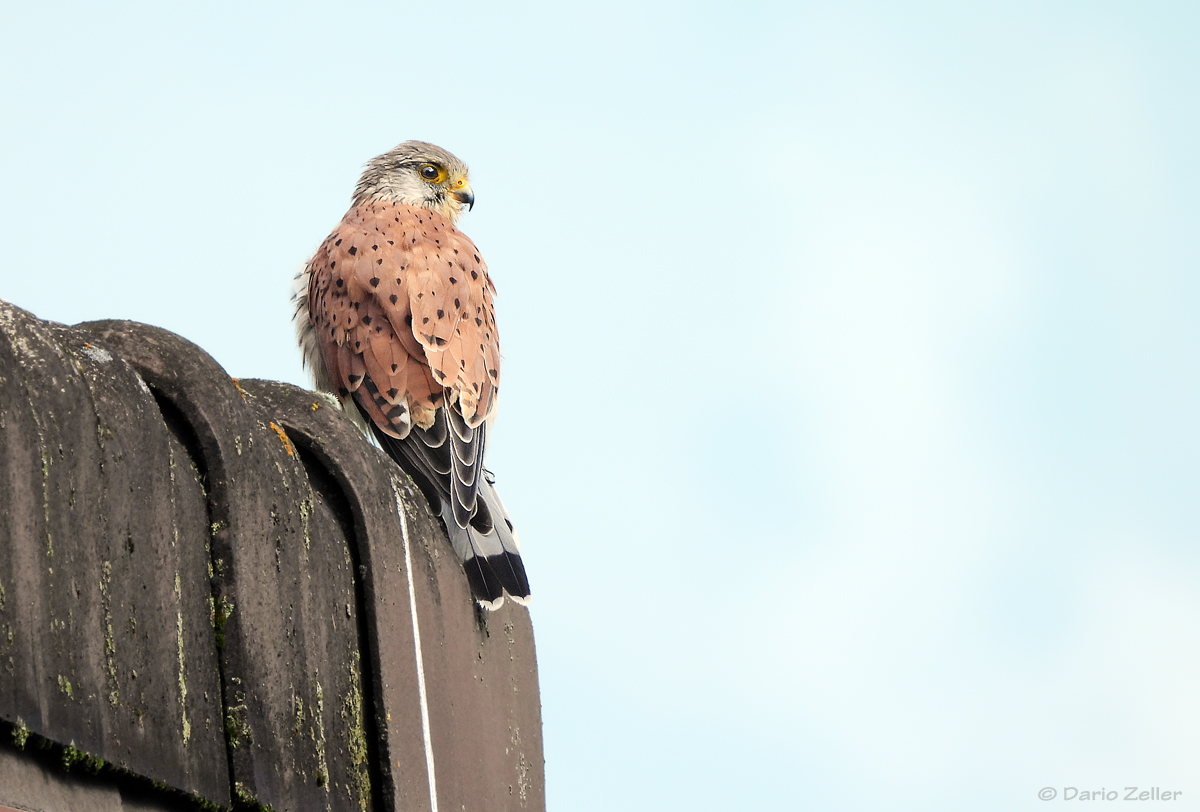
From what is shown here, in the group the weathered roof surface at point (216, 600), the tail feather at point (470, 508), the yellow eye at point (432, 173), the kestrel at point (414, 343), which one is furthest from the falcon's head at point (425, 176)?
the weathered roof surface at point (216, 600)

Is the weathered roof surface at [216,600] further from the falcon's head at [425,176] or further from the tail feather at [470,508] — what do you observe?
the falcon's head at [425,176]

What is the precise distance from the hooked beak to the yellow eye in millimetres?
70

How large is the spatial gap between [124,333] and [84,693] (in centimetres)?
63

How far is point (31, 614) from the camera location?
1.44m

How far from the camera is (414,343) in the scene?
152 inches

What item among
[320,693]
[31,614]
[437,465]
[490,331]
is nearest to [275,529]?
[320,693]

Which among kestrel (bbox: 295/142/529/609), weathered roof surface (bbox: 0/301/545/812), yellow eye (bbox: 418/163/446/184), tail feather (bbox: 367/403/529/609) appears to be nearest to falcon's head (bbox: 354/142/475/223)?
yellow eye (bbox: 418/163/446/184)

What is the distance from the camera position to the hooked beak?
17.9ft

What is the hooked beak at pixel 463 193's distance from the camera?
545 centimetres

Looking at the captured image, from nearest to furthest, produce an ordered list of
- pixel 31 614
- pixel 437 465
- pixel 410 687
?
1. pixel 31 614
2. pixel 410 687
3. pixel 437 465

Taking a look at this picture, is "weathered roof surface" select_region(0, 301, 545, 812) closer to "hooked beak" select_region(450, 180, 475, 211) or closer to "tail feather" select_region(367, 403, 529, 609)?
"tail feather" select_region(367, 403, 529, 609)

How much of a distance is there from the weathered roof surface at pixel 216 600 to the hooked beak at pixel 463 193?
3064mm

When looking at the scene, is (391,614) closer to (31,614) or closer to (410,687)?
(410,687)

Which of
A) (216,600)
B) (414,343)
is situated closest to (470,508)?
(414,343)
